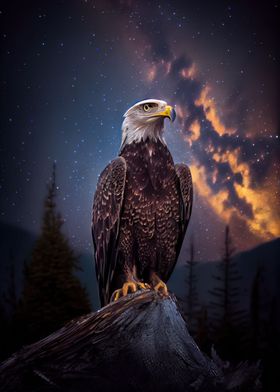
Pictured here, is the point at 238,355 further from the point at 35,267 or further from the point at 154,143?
the point at 154,143

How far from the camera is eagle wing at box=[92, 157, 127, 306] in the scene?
7.70 ft

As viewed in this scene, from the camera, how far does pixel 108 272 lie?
8.02 feet

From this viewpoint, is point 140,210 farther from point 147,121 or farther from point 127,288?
point 147,121

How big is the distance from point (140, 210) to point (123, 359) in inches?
36.3

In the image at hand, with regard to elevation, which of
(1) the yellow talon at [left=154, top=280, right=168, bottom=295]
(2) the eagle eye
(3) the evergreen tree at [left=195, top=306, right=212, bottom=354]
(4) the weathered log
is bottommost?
(3) the evergreen tree at [left=195, top=306, right=212, bottom=354]

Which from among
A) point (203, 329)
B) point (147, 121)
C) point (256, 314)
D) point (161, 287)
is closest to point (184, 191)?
point (147, 121)

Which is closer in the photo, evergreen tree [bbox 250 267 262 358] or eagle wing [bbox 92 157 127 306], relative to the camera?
eagle wing [bbox 92 157 127 306]

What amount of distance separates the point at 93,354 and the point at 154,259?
0.85 m

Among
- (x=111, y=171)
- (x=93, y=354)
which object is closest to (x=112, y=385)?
(x=93, y=354)

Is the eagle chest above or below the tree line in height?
above

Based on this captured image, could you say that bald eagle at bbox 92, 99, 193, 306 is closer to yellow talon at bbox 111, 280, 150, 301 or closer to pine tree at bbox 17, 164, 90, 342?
yellow talon at bbox 111, 280, 150, 301

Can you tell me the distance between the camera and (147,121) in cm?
247

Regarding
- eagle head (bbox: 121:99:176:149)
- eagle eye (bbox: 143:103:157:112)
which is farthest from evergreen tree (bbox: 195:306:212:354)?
eagle eye (bbox: 143:103:157:112)

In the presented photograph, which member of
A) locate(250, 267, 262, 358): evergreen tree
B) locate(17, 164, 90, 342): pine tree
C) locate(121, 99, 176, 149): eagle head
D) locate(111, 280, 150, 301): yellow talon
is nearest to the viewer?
locate(111, 280, 150, 301): yellow talon
